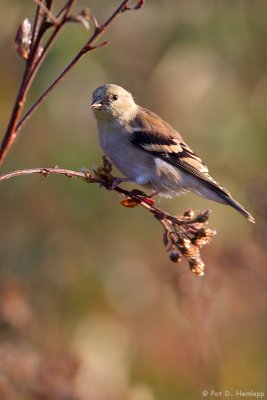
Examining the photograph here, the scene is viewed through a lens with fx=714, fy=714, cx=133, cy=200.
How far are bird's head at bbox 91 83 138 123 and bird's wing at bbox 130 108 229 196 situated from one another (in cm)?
9

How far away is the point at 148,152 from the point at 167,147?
141 mm

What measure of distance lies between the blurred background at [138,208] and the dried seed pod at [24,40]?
2847mm

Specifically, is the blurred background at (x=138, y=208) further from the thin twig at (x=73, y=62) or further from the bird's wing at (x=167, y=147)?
the thin twig at (x=73, y=62)

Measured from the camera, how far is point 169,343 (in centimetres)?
678

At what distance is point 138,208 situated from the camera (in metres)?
6.70

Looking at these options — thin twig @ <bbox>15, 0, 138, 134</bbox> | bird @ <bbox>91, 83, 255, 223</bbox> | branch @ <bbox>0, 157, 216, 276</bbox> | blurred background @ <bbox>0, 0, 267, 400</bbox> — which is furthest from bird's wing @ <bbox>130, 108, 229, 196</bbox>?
thin twig @ <bbox>15, 0, 138, 134</bbox>

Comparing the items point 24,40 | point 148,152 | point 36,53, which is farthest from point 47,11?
point 148,152

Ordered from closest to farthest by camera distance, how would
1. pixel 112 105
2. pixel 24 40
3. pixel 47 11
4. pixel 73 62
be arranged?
1. pixel 47 11
2. pixel 73 62
3. pixel 24 40
4. pixel 112 105

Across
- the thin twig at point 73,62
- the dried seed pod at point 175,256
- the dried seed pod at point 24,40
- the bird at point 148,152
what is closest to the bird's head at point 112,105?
the bird at point 148,152

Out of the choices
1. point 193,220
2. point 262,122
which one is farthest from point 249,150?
point 193,220


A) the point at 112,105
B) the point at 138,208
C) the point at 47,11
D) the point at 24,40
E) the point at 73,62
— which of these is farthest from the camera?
the point at 138,208

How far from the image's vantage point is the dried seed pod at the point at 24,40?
1839mm

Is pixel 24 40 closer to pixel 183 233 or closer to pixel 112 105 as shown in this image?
pixel 183 233

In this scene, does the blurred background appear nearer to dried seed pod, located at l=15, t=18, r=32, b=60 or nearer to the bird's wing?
the bird's wing
